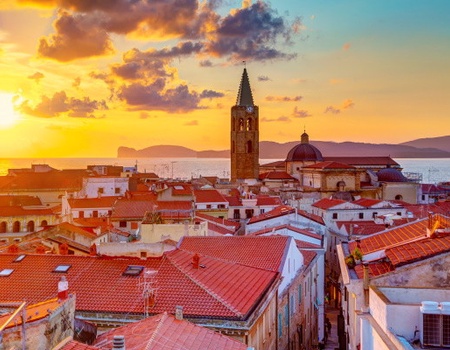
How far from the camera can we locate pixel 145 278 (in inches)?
721

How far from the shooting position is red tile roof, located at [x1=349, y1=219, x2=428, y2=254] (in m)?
19.4

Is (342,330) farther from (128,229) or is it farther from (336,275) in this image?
(128,229)

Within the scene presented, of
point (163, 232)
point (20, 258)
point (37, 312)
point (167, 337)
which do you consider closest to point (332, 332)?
point (163, 232)

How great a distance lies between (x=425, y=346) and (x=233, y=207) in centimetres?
5084

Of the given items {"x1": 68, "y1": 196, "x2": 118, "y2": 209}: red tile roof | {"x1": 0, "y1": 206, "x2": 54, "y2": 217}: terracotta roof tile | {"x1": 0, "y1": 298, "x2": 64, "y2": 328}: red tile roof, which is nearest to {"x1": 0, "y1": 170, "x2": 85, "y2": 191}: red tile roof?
{"x1": 68, "y1": 196, "x2": 118, "y2": 209}: red tile roof

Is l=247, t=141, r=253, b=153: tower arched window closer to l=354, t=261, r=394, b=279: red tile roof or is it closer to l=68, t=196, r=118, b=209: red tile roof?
l=68, t=196, r=118, b=209: red tile roof

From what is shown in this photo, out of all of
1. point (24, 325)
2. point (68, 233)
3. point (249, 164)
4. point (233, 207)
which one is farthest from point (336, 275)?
point (249, 164)

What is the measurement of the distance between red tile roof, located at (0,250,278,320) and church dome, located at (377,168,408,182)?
72.5 m

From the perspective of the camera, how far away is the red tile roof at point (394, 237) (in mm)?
19406

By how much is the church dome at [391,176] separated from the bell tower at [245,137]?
25178 mm

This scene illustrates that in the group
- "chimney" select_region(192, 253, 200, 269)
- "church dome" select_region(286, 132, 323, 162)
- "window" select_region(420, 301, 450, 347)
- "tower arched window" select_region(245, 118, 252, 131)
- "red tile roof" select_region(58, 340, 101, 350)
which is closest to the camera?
"red tile roof" select_region(58, 340, 101, 350)

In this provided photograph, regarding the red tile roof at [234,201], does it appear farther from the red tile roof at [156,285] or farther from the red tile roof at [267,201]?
the red tile roof at [156,285]

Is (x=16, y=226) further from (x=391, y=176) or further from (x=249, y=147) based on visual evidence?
(x=249, y=147)

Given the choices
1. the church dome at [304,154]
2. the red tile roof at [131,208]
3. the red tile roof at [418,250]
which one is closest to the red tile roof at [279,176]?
the church dome at [304,154]
